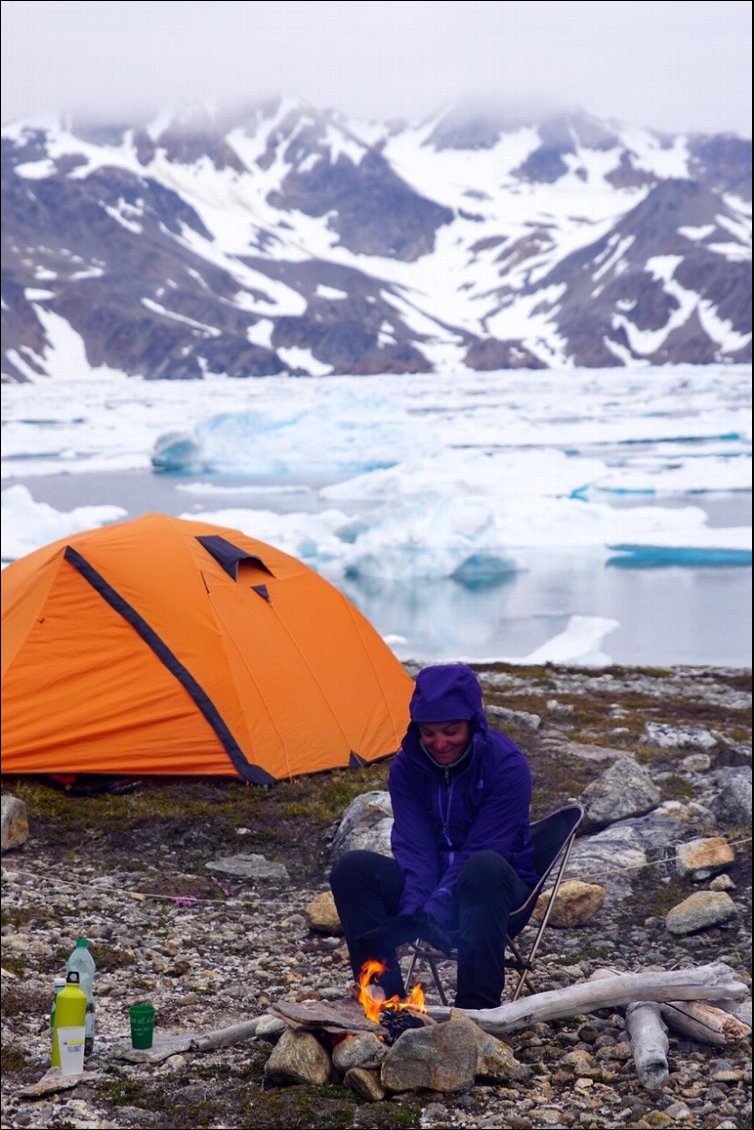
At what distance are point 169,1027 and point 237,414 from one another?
39.9 metres

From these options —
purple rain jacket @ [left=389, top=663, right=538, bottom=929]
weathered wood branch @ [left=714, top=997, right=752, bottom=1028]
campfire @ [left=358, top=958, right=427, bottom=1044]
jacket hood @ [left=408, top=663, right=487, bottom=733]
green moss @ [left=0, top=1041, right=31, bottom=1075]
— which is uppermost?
jacket hood @ [left=408, top=663, right=487, bottom=733]

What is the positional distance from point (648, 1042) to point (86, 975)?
2.21 metres

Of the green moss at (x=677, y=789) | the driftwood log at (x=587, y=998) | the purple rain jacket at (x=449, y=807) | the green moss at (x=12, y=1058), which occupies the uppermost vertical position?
the purple rain jacket at (x=449, y=807)

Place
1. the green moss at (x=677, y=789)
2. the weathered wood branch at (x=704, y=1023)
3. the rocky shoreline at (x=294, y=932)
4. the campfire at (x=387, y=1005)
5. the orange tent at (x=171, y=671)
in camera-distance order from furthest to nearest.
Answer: the orange tent at (x=171, y=671) → the green moss at (x=677, y=789) → the weathered wood branch at (x=704, y=1023) → the campfire at (x=387, y=1005) → the rocky shoreline at (x=294, y=932)

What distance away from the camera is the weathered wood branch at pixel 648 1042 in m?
4.70

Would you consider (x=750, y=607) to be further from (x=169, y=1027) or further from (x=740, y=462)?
(x=740, y=462)

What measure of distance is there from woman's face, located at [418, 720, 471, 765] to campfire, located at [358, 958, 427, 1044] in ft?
2.62

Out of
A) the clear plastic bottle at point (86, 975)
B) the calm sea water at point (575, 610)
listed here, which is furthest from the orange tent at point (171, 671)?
the calm sea water at point (575, 610)

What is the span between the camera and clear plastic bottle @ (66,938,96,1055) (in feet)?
16.4

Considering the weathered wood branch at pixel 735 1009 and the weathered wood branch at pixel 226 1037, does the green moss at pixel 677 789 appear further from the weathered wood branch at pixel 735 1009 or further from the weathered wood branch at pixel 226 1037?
the weathered wood branch at pixel 226 1037

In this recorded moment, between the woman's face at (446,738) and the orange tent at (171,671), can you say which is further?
the orange tent at (171,671)

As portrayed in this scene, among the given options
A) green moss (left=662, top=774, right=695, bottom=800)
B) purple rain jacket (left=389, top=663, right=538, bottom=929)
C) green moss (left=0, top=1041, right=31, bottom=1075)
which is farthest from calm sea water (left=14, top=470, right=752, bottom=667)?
purple rain jacket (left=389, top=663, right=538, bottom=929)

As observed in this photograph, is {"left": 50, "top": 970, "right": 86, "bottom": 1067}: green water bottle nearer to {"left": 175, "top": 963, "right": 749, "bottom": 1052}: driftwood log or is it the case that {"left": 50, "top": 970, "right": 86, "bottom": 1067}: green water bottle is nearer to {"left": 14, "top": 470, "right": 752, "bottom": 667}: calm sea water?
{"left": 175, "top": 963, "right": 749, "bottom": 1052}: driftwood log

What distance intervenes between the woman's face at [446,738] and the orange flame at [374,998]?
0.80 metres
